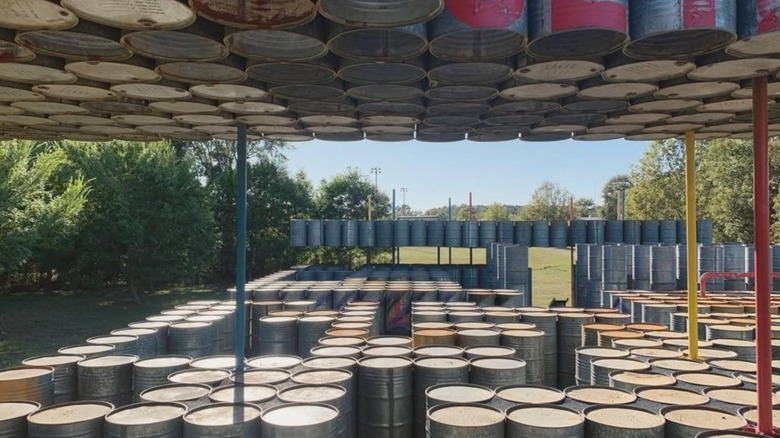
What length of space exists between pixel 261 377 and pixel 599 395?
3.21m

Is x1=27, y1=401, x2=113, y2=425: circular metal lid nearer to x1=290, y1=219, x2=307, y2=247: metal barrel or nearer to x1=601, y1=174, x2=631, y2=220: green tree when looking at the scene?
x1=290, y1=219, x2=307, y2=247: metal barrel

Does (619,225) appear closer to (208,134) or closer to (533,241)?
(533,241)

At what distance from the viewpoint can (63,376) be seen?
561cm

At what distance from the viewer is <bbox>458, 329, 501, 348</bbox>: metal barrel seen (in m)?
6.70

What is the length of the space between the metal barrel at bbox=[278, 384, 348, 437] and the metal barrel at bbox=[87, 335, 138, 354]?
264 centimetres

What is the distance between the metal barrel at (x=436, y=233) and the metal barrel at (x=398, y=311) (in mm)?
8250

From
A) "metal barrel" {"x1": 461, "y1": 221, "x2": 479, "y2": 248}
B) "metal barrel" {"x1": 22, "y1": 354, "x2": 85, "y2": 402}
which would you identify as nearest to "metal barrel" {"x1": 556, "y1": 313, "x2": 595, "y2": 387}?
"metal barrel" {"x1": 22, "y1": 354, "x2": 85, "y2": 402}

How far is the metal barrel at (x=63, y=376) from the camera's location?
5.56m

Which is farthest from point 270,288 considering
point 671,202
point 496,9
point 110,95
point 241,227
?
point 671,202

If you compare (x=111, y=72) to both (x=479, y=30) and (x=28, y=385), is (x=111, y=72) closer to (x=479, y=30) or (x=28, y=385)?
(x=479, y=30)

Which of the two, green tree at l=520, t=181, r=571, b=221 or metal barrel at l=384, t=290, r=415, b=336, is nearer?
metal barrel at l=384, t=290, r=415, b=336

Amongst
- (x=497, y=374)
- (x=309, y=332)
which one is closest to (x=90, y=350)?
(x=309, y=332)

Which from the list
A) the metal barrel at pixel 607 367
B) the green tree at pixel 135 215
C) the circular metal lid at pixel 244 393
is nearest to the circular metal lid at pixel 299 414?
the circular metal lid at pixel 244 393

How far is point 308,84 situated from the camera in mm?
4176
